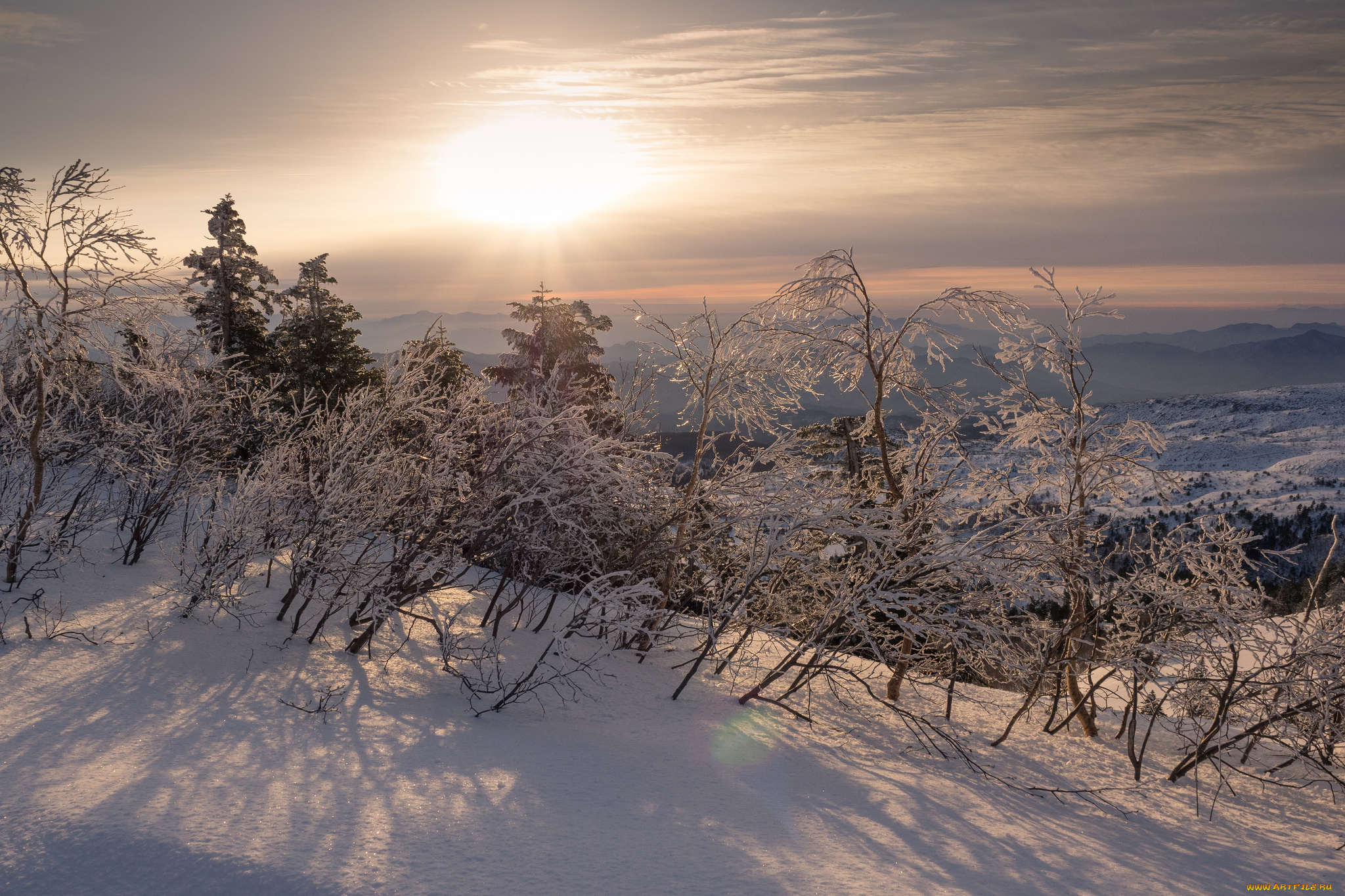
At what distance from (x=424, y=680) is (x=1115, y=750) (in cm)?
928

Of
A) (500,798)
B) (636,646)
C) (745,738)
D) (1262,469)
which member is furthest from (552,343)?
(1262,469)

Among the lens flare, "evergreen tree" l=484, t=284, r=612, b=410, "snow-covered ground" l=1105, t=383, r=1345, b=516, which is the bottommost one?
"snow-covered ground" l=1105, t=383, r=1345, b=516

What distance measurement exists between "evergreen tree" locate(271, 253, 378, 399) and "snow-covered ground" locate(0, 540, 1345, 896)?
15889 mm

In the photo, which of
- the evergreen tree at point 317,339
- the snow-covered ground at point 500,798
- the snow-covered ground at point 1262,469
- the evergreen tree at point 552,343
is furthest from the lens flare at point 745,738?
the snow-covered ground at point 1262,469

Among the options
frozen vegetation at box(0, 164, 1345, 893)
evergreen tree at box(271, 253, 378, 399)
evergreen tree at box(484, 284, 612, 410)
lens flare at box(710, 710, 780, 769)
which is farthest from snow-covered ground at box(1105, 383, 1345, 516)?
lens flare at box(710, 710, 780, 769)

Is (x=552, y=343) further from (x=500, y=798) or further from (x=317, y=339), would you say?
(x=500, y=798)

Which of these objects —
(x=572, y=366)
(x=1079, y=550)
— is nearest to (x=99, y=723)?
(x=1079, y=550)

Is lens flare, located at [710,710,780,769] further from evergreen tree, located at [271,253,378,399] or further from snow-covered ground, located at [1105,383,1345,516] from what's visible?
snow-covered ground, located at [1105,383,1345,516]

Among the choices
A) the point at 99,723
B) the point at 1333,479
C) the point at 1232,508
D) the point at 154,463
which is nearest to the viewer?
the point at 99,723

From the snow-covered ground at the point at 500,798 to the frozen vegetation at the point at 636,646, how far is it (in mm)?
41

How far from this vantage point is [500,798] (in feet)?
20.4

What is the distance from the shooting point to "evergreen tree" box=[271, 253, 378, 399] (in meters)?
24.8

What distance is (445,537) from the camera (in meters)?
10.3

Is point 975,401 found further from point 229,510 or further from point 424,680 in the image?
point 229,510
